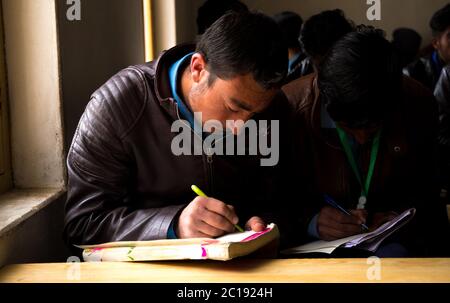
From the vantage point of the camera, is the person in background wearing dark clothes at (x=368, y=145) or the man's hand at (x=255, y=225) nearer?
the man's hand at (x=255, y=225)

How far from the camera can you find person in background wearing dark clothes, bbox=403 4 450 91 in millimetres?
4613

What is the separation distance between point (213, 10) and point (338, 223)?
2220mm

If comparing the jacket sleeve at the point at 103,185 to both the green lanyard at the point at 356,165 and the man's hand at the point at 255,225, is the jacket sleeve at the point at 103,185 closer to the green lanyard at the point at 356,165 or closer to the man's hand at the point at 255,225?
the man's hand at the point at 255,225

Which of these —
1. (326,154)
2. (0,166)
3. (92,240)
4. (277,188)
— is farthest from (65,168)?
(326,154)

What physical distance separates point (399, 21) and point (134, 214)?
6.82 meters

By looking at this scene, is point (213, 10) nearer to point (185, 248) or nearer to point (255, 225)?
point (255, 225)

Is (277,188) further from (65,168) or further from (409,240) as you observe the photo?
(65,168)

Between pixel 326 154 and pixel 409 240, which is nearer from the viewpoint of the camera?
pixel 409 240

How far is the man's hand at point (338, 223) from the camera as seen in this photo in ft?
A: 6.36

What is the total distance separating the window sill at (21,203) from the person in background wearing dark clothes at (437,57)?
341 cm

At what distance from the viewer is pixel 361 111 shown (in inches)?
75.6

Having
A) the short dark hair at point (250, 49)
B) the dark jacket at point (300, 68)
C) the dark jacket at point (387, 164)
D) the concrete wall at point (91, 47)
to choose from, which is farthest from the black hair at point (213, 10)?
the short dark hair at point (250, 49)

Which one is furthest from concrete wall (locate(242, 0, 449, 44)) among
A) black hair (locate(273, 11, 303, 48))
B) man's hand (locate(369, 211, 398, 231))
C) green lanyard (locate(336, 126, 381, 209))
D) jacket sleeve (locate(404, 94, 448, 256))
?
man's hand (locate(369, 211, 398, 231))

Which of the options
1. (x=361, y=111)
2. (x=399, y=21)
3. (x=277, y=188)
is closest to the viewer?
(x=361, y=111)
